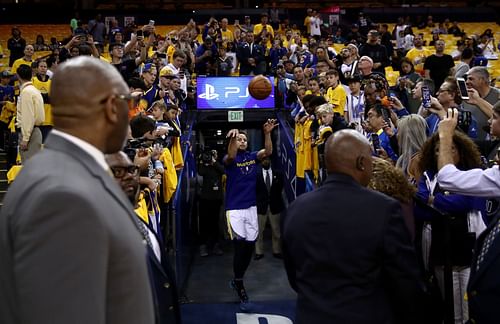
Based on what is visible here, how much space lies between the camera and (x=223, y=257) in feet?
27.2

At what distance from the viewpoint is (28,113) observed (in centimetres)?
766

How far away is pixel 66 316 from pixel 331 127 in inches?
213

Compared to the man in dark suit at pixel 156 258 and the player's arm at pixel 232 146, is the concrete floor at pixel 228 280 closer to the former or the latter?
the player's arm at pixel 232 146

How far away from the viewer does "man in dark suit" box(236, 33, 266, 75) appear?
45.3ft

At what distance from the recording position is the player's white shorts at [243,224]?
671cm

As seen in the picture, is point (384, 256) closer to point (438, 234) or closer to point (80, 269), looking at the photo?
point (438, 234)

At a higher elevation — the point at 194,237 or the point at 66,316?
the point at 66,316

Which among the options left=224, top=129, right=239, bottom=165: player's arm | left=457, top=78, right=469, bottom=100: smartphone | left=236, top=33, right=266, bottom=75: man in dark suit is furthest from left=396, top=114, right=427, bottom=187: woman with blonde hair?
left=236, top=33, right=266, bottom=75: man in dark suit

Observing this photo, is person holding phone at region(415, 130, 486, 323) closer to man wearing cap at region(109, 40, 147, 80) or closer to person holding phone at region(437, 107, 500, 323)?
person holding phone at region(437, 107, 500, 323)

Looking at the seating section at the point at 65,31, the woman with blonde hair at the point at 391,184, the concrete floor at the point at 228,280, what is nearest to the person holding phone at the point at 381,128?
the concrete floor at the point at 228,280

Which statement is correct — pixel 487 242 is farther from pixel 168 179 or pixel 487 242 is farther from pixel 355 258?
pixel 168 179

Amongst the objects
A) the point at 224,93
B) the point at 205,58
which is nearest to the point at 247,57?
the point at 205,58

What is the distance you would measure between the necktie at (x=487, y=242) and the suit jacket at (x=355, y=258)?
0.38m

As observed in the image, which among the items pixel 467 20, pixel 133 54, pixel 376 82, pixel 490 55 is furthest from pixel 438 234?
pixel 467 20
